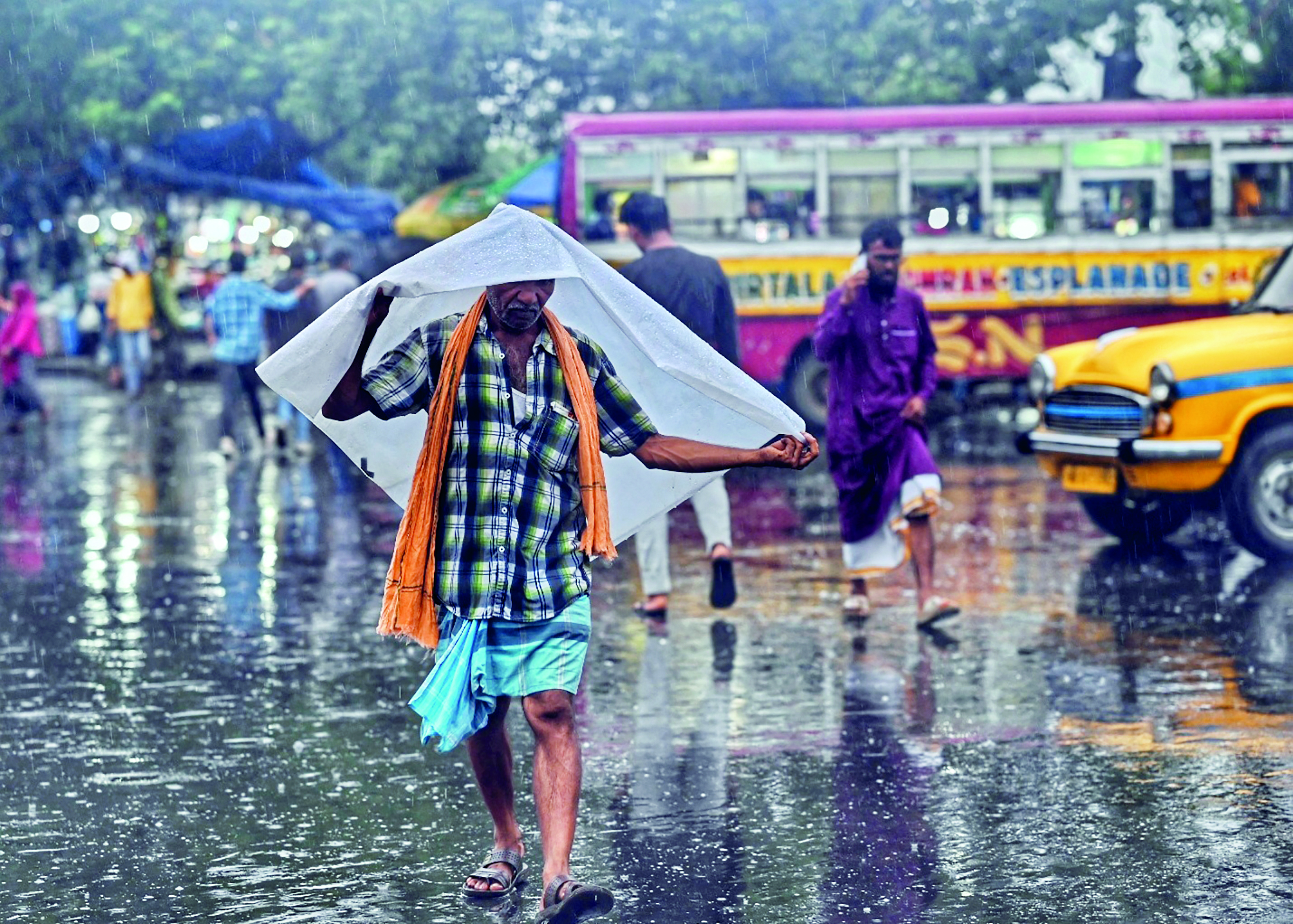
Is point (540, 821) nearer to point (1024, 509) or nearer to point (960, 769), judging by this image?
point (960, 769)

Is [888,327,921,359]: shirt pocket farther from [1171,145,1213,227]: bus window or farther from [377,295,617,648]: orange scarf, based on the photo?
[1171,145,1213,227]: bus window

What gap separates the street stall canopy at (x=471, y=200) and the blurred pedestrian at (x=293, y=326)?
5976 millimetres

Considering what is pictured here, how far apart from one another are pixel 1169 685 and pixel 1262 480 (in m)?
3.25

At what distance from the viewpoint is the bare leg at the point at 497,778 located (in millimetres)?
5328

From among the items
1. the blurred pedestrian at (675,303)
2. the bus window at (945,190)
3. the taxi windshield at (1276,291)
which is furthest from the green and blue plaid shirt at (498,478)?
the bus window at (945,190)

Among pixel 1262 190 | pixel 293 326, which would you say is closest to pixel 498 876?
pixel 293 326

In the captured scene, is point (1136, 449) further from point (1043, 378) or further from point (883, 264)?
point (883, 264)

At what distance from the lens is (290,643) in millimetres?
8938

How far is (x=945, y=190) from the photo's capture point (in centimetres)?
1923

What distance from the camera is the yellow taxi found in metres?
10.7

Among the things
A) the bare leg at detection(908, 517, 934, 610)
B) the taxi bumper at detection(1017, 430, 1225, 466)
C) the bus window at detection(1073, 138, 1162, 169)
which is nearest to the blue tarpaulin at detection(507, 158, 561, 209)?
the bus window at detection(1073, 138, 1162, 169)

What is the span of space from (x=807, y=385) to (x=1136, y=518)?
24.8 feet

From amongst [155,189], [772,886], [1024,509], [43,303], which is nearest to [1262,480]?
[1024,509]

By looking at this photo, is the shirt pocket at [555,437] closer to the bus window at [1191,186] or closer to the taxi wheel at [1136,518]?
the taxi wheel at [1136,518]
